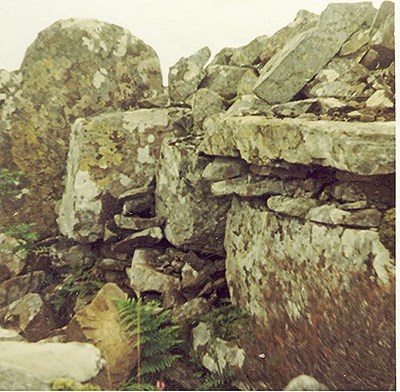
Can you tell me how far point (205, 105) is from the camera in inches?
279

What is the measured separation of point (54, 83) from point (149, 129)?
225cm

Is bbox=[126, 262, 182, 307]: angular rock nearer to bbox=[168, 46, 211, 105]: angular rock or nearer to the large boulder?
the large boulder

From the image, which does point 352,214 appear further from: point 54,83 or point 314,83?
point 54,83

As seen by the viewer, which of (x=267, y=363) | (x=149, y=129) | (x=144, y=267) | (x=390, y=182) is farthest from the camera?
(x=149, y=129)

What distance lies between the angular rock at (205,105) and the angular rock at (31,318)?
163 inches

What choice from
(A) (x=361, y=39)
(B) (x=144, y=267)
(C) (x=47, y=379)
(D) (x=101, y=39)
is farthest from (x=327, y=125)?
(D) (x=101, y=39)

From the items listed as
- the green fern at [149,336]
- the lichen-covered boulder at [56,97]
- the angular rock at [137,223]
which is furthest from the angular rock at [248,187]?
the lichen-covered boulder at [56,97]

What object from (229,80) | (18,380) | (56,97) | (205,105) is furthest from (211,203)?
(56,97)

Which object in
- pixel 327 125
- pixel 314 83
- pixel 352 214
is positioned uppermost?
pixel 314 83

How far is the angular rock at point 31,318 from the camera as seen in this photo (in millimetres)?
6242

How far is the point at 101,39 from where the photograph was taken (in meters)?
7.90

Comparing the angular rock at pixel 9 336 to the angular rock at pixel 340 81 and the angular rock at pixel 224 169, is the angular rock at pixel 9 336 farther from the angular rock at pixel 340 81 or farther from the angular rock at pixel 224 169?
the angular rock at pixel 340 81

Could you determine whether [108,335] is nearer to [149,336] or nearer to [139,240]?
[149,336]

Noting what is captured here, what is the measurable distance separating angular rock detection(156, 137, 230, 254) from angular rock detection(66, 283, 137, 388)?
4.76ft
